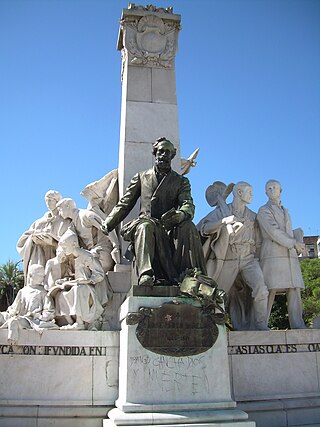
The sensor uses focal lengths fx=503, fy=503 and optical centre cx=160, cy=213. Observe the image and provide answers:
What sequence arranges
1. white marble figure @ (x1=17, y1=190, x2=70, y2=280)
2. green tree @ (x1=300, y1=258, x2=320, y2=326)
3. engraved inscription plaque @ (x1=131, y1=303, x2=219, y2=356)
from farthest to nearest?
green tree @ (x1=300, y1=258, x2=320, y2=326) → white marble figure @ (x1=17, y1=190, x2=70, y2=280) → engraved inscription plaque @ (x1=131, y1=303, x2=219, y2=356)

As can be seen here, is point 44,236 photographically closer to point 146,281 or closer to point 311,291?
point 146,281

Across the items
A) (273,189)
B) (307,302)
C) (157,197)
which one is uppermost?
(307,302)

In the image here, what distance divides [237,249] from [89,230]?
2777mm

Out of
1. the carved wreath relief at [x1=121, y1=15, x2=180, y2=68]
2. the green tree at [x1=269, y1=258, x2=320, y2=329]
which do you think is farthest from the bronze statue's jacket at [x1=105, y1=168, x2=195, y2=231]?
the green tree at [x1=269, y1=258, x2=320, y2=329]

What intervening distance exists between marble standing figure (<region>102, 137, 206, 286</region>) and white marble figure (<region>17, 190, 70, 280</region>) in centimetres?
191

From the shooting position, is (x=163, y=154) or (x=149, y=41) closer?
(x=163, y=154)

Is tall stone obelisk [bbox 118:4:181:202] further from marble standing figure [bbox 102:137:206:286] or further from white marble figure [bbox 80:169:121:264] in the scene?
marble standing figure [bbox 102:137:206:286]

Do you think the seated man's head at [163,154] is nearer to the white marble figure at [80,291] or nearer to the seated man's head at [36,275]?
the white marble figure at [80,291]

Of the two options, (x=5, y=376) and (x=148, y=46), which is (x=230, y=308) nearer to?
(x=5, y=376)

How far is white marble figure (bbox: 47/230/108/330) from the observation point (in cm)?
797

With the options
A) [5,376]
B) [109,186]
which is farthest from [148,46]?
[5,376]

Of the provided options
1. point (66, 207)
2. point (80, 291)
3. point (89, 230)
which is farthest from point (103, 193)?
point (80, 291)

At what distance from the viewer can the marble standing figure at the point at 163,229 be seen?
7090 millimetres

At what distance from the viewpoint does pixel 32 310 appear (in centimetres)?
817
